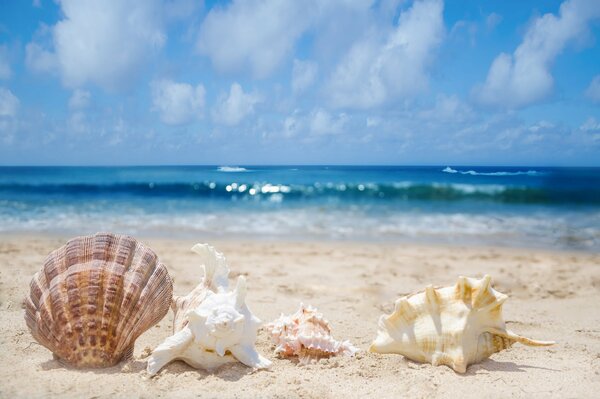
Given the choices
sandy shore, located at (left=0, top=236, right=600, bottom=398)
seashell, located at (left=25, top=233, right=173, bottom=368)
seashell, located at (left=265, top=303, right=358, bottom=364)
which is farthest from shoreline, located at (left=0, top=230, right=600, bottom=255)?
seashell, located at (left=25, top=233, right=173, bottom=368)

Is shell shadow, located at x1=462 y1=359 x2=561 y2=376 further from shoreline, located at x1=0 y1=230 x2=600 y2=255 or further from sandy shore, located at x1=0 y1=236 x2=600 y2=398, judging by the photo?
shoreline, located at x1=0 y1=230 x2=600 y2=255

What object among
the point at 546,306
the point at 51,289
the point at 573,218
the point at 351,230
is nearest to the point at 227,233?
the point at 351,230

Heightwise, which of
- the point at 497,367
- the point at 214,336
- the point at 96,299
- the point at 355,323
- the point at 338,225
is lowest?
the point at 338,225

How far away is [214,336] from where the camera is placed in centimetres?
282

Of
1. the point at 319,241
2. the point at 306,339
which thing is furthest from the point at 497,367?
the point at 319,241

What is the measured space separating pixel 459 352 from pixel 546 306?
269 cm

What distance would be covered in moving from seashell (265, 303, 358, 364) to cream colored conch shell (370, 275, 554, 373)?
1.26ft

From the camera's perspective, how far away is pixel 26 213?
1529cm

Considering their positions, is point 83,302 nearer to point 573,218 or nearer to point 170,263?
point 170,263

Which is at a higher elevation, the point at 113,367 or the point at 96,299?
the point at 96,299

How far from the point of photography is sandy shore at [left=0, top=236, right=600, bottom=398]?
9.13 ft

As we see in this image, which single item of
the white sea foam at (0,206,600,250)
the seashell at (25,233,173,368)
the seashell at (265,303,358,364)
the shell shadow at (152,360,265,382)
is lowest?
the white sea foam at (0,206,600,250)

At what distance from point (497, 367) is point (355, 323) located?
144cm

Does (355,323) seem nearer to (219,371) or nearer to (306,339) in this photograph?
(306,339)
